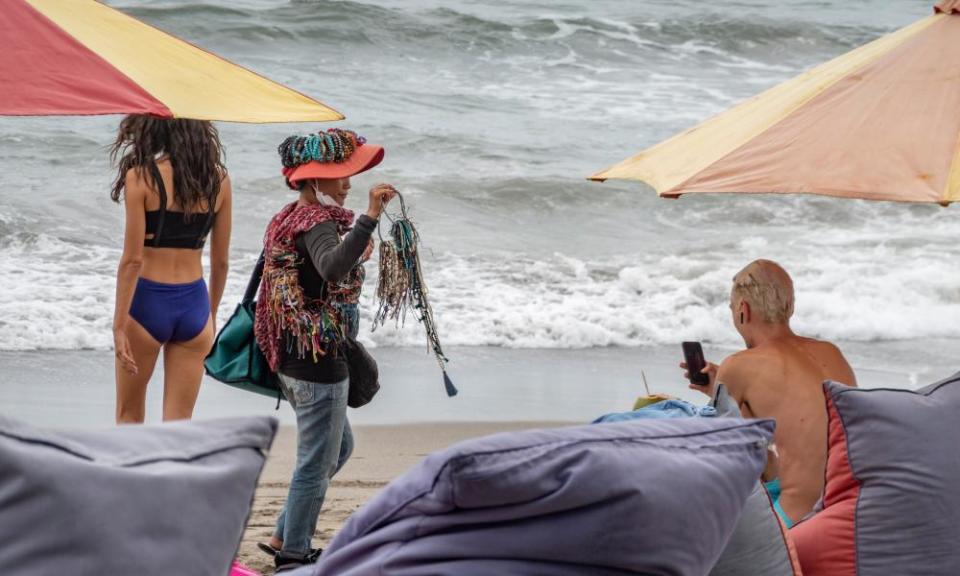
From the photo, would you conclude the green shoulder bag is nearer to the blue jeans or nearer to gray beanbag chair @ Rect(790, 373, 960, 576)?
the blue jeans

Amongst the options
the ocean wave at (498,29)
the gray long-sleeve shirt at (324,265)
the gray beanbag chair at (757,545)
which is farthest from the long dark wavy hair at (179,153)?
the ocean wave at (498,29)

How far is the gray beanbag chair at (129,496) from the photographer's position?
1.74 m

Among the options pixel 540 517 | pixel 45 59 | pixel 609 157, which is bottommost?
pixel 609 157

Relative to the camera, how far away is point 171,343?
509 centimetres

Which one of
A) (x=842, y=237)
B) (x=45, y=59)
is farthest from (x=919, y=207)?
(x=45, y=59)

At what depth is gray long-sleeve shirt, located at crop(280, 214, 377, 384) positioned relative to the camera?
436 centimetres

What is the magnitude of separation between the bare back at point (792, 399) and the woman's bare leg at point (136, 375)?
218 centimetres

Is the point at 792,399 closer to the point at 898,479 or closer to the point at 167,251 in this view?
the point at 898,479

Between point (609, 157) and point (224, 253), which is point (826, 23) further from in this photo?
point (224, 253)

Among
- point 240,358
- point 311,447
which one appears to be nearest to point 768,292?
point 311,447

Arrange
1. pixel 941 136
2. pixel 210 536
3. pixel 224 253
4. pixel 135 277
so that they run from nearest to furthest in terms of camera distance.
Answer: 1. pixel 210 536
2. pixel 941 136
3. pixel 135 277
4. pixel 224 253

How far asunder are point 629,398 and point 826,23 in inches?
746

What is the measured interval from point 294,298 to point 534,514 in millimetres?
2548

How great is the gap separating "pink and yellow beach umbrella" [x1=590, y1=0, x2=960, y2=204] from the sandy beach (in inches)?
88.3
